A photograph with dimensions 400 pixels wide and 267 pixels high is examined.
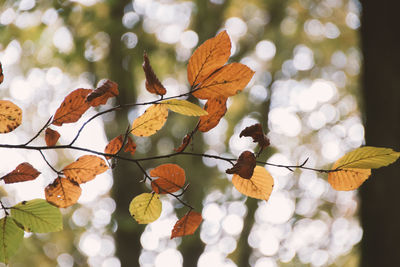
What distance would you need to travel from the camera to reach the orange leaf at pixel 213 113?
15.2 inches

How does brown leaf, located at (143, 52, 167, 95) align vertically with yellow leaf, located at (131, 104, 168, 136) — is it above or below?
above

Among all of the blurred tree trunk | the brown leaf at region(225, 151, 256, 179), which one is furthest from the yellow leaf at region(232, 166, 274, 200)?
the blurred tree trunk

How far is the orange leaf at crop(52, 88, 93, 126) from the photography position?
0.40 m

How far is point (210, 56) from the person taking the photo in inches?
13.5

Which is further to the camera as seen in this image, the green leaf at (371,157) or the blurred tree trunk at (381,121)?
the blurred tree trunk at (381,121)

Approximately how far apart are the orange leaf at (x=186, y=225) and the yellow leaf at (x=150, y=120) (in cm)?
12

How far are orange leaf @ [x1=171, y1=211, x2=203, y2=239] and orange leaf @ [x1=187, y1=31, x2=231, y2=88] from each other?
0.19 meters

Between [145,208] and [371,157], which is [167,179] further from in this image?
[371,157]

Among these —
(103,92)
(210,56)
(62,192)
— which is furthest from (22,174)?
(210,56)

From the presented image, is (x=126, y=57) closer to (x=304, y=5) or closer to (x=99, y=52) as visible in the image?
(x=99, y=52)

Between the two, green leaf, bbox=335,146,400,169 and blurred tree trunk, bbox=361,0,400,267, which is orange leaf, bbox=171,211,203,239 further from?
blurred tree trunk, bbox=361,0,400,267

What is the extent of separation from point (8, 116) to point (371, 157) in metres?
0.44

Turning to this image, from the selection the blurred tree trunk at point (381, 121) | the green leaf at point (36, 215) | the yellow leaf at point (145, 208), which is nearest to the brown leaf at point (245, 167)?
the yellow leaf at point (145, 208)

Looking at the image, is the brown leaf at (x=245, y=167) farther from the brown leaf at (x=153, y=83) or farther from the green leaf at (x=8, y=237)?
the green leaf at (x=8, y=237)
